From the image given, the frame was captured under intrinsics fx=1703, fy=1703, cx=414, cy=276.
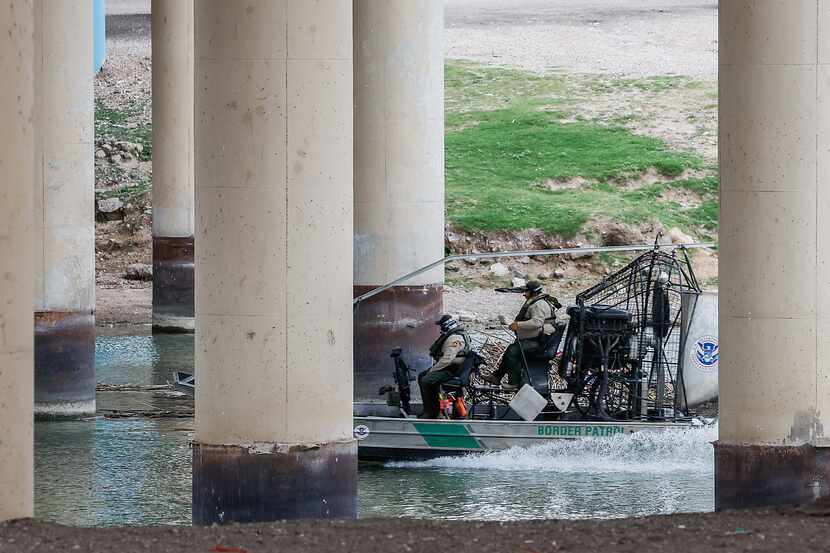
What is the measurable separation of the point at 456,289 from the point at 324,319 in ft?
78.2

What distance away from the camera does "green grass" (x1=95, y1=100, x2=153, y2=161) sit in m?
49.4

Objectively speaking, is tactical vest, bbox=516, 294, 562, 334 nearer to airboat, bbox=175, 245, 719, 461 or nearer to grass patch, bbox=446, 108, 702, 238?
airboat, bbox=175, 245, 719, 461

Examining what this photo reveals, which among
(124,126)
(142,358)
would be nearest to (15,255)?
(142,358)

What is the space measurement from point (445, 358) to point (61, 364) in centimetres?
621

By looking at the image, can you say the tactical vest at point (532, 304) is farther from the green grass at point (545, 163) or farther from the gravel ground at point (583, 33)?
the gravel ground at point (583, 33)

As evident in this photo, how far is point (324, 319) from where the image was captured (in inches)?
548

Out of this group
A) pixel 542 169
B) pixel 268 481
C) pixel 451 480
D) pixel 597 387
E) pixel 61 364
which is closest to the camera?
pixel 268 481

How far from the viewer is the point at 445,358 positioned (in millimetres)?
19578

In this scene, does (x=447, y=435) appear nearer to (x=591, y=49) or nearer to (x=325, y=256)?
(x=325, y=256)

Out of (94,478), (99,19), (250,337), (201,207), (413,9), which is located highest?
(99,19)

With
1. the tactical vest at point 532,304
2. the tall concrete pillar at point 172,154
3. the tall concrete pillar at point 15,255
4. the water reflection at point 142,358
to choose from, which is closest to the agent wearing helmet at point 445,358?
the tactical vest at point 532,304

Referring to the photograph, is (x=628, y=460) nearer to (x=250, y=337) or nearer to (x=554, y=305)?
(x=554, y=305)

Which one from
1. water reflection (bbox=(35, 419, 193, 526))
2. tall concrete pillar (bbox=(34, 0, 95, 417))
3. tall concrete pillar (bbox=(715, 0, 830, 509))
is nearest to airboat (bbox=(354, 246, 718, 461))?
water reflection (bbox=(35, 419, 193, 526))

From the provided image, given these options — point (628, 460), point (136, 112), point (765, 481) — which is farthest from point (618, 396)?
point (136, 112)
